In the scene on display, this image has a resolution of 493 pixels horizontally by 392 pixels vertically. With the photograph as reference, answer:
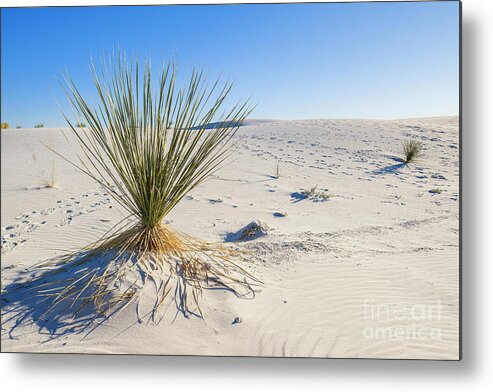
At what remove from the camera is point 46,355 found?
2.29 m

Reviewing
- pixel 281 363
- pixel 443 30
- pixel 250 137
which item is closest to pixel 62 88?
pixel 281 363

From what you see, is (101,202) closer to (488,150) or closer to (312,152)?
(488,150)

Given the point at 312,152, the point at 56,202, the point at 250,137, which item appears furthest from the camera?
the point at 250,137

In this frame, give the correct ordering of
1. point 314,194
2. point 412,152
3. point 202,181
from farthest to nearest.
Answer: point 412,152, point 314,194, point 202,181

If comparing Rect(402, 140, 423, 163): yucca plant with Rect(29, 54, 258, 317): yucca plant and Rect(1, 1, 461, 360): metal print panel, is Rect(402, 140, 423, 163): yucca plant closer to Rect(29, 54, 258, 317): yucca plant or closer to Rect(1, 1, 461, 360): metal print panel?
Rect(1, 1, 461, 360): metal print panel

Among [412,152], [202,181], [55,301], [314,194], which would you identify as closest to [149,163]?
[202,181]

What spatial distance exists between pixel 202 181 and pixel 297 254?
824 millimetres

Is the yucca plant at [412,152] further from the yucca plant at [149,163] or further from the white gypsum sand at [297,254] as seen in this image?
the yucca plant at [149,163]

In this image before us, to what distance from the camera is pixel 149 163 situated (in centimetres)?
225

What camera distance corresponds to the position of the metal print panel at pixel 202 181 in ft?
7.08

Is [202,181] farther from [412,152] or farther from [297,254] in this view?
[412,152]

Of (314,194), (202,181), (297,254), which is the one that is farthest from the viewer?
(314,194)

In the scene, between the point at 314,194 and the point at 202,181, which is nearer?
the point at 202,181

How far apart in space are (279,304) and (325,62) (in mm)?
1580
